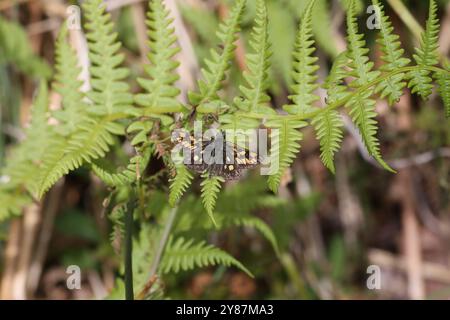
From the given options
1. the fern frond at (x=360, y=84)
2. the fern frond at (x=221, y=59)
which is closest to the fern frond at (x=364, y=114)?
the fern frond at (x=360, y=84)

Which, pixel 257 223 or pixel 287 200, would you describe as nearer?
pixel 257 223

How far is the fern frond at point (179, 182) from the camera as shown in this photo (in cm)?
156

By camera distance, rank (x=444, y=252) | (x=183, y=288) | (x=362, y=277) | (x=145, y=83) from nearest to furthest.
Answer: (x=145, y=83) < (x=183, y=288) < (x=362, y=277) < (x=444, y=252)

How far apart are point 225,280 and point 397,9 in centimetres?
157

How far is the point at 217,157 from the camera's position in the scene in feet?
5.34

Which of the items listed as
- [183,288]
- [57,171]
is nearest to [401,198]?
[183,288]

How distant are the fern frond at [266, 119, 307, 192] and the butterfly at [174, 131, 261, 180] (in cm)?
7

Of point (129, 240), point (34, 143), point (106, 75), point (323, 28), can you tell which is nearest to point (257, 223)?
point (129, 240)

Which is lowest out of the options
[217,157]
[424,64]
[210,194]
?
[210,194]

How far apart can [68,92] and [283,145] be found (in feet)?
2.70

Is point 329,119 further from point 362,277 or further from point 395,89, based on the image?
point 362,277

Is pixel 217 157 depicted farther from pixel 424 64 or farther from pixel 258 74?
pixel 424 64

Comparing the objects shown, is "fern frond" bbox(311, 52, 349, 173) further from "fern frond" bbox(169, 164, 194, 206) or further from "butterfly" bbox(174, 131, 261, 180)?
"fern frond" bbox(169, 164, 194, 206)
